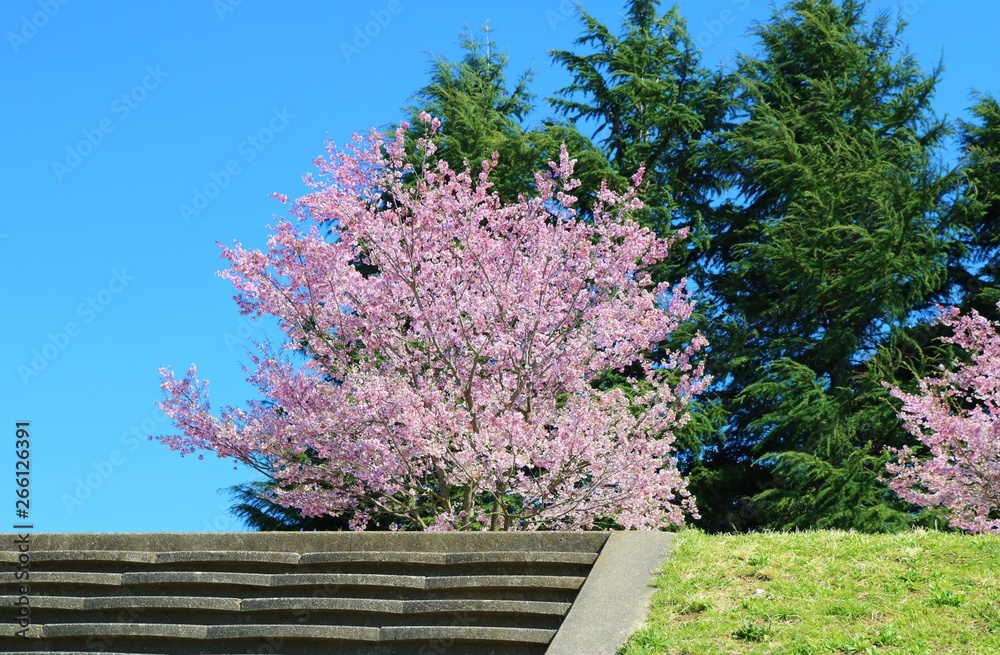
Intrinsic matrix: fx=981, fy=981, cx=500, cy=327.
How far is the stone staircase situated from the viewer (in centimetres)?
830

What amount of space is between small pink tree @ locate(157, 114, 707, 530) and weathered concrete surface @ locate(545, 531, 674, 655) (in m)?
3.71

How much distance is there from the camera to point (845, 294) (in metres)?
21.7

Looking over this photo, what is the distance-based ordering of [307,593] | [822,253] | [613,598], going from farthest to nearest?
[822,253], [307,593], [613,598]

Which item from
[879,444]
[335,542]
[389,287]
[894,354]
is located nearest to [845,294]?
[894,354]

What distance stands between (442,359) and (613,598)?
609 cm

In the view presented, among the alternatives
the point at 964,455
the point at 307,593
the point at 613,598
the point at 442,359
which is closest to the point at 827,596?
the point at 613,598

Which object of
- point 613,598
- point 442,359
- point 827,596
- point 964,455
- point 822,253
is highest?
point 822,253

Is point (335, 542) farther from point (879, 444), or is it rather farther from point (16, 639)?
point (879, 444)

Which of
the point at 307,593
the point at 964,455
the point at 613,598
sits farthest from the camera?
the point at 964,455

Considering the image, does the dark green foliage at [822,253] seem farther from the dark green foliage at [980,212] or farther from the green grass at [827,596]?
the green grass at [827,596]

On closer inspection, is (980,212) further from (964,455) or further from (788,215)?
(964,455)

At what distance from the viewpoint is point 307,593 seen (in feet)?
29.2

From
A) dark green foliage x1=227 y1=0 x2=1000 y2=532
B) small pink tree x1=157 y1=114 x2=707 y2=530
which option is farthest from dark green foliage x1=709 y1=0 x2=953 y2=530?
small pink tree x1=157 y1=114 x2=707 y2=530

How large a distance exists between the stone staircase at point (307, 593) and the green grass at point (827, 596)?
972mm
